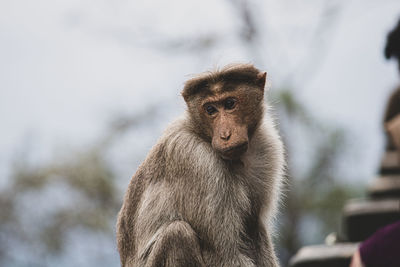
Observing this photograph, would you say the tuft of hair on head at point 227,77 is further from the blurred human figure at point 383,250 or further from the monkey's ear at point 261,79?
the blurred human figure at point 383,250

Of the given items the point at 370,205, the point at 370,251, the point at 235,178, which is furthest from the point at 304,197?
the point at 235,178

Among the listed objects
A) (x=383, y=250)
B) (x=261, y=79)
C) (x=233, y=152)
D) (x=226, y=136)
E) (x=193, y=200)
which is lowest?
(x=383, y=250)

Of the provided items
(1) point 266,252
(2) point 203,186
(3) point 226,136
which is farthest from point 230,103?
(1) point 266,252

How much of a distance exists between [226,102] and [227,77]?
171 millimetres

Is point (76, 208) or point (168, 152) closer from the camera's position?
point (168, 152)

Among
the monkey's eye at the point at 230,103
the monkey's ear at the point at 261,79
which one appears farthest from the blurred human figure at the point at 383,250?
the monkey's eye at the point at 230,103

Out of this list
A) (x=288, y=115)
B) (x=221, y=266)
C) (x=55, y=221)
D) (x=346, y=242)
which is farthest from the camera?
(x=288, y=115)

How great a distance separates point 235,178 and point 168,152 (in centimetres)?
49

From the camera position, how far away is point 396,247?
487 centimetres

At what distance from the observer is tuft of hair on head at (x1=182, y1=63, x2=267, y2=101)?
3768mm

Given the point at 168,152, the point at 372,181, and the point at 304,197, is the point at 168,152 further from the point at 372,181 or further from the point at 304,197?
the point at 304,197

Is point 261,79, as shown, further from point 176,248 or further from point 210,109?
point 176,248

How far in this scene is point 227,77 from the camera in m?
3.77

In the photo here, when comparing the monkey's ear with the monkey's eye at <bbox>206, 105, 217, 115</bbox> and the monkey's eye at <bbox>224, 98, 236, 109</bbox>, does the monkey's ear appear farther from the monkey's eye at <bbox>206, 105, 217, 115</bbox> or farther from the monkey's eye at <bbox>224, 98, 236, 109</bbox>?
the monkey's eye at <bbox>206, 105, 217, 115</bbox>
